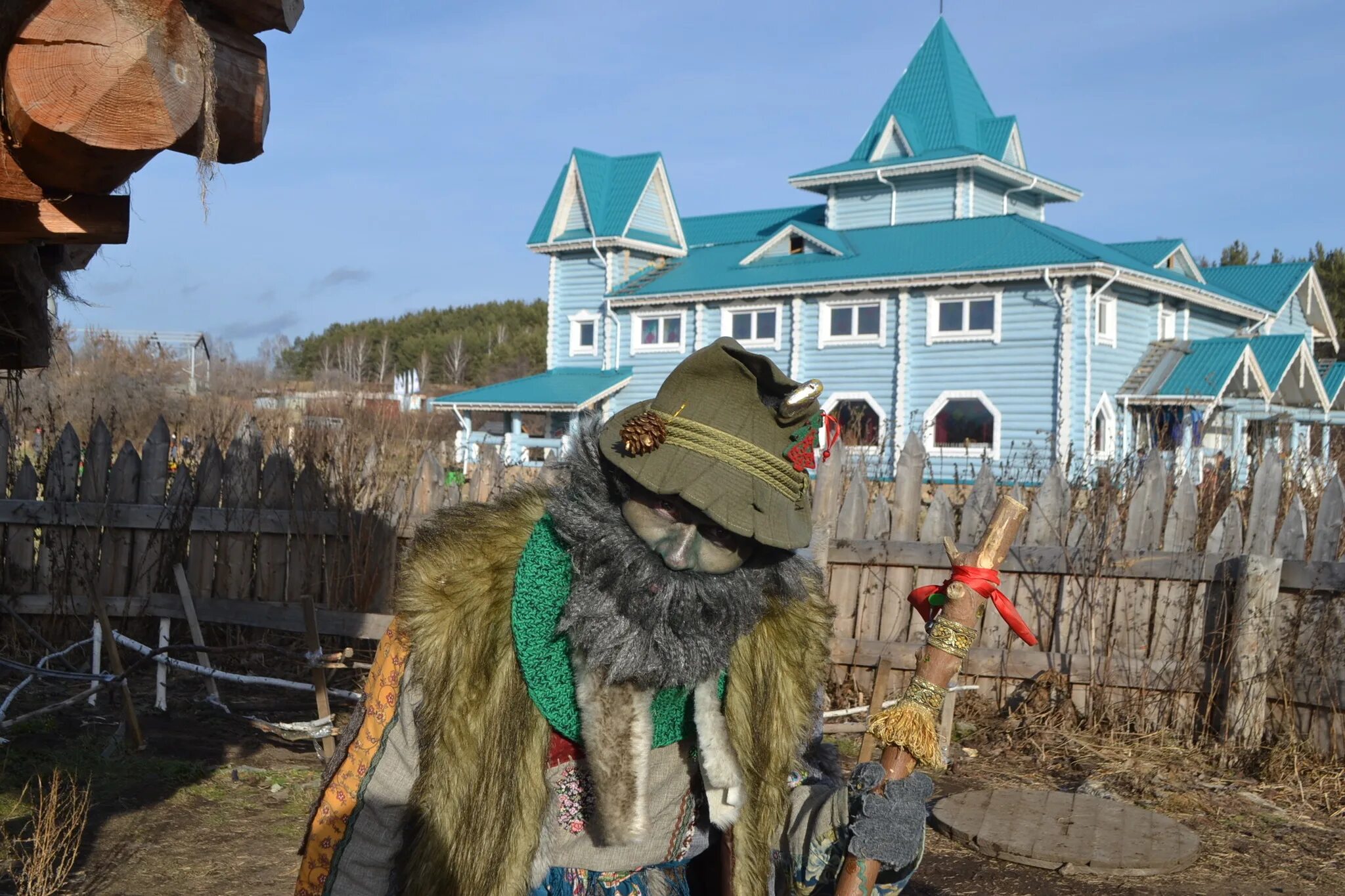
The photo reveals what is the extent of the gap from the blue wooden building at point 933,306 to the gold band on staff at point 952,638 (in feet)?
57.1

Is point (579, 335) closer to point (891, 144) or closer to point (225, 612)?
point (891, 144)

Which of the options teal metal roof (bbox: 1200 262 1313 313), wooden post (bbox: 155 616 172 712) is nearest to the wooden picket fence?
wooden post (bbox: 155 616 172 712)

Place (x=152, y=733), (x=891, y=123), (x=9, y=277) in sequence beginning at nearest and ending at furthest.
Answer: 1. (x=9, y=277)
2. (x=152, y=733)
3. (x=891, y=123)

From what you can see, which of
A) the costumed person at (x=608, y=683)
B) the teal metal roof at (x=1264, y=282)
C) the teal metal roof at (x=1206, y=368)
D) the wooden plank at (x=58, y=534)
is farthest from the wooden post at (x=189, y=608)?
the teal metal roof at (x=1264, y=282)

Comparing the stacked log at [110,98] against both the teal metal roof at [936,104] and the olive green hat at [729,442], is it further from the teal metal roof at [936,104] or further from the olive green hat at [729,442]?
the teal metal roof at [936,104]

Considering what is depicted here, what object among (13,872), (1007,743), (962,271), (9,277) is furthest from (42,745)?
(962,271)

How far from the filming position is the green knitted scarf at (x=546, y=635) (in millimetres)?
2189

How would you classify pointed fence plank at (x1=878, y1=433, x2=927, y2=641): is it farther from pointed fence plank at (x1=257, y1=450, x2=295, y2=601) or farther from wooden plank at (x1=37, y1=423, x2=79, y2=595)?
wooden plank at (x1=37, y1=423, x2=79, y2=595)

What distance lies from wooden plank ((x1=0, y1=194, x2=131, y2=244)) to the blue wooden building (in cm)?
1785

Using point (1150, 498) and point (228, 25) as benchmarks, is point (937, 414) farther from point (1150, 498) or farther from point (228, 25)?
point (228, 25)

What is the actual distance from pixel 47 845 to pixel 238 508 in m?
4.43

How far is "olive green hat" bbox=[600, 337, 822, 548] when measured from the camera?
207cm

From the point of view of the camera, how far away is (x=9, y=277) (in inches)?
148

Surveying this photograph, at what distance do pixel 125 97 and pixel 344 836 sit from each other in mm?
1622
